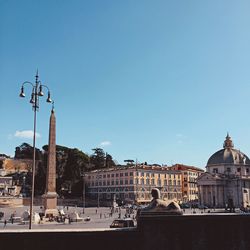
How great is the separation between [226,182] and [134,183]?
24.6 m

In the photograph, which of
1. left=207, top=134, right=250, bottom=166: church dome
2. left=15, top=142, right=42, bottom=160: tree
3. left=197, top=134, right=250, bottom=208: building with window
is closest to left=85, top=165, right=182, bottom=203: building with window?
left=197, top=134, right=250, bottom=208: building with window

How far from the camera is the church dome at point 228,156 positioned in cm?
9212

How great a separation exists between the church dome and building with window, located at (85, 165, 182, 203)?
10647 millimetres

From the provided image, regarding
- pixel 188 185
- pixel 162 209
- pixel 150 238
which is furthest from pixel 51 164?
pixel 188 185

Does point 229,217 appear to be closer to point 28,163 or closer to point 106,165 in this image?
point 106,165

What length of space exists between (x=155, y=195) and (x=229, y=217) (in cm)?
145

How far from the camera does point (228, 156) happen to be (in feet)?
303

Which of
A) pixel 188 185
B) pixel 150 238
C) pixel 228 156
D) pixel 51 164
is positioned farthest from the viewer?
pixel 188 185

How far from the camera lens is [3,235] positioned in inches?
235

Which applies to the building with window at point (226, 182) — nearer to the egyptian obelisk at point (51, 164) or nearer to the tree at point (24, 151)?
the egyptian obelisk at point (51, 164)

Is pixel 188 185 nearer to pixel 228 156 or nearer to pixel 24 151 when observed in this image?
pixel 228 156

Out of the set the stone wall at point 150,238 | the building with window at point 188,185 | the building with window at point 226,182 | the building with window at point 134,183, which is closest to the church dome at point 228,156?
the building with window at point 226,182

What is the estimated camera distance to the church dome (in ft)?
302

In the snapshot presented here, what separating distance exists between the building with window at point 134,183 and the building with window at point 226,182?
306 inches
